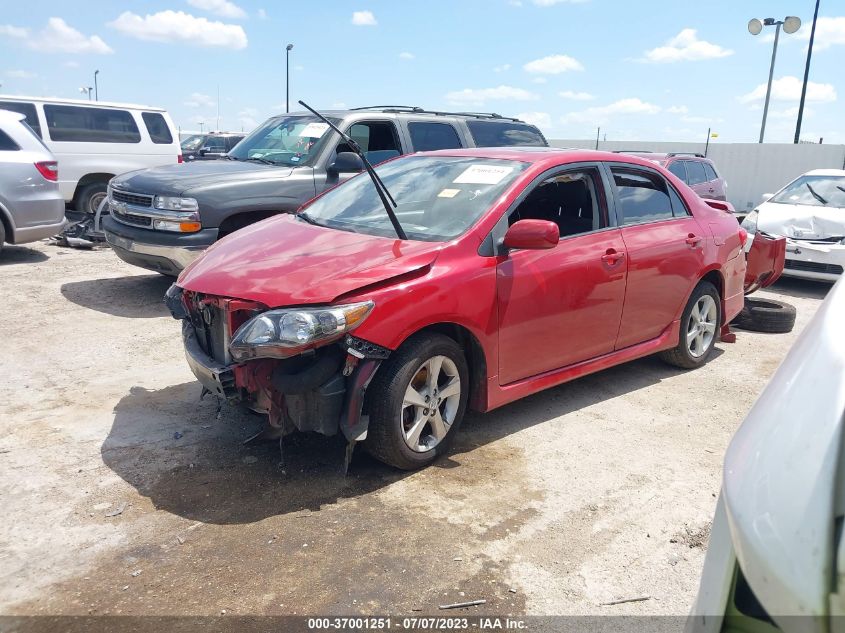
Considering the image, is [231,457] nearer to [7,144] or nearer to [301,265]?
[301,265]

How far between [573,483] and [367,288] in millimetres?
1538

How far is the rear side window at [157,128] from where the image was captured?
480 inches

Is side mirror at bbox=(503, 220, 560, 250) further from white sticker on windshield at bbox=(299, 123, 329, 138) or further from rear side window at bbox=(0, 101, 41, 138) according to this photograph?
rear side window at bbox=(0, 101, 41, 138)

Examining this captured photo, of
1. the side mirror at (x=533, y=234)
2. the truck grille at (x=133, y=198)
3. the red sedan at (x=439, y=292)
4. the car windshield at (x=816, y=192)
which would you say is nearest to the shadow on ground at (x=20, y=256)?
the truck grille at (x=133, y=198)

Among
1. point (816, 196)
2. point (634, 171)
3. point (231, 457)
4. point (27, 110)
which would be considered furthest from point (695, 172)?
point (231, 457)

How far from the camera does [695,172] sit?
1355 centimetres

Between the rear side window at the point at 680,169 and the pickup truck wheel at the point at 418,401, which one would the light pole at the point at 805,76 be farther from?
→ the pickup truck wheel at the point at 418,401

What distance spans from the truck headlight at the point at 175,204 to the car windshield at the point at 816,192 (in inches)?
334

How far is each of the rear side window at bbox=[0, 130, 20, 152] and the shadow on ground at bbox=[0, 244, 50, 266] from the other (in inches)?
57.1

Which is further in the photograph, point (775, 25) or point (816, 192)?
point (775, 25)

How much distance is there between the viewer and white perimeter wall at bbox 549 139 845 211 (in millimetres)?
Answer: 23656

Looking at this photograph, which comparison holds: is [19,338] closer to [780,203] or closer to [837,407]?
[837,407]

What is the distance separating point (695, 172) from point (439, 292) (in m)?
11.5

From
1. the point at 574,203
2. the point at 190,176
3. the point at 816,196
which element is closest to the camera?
the point at 574,203
